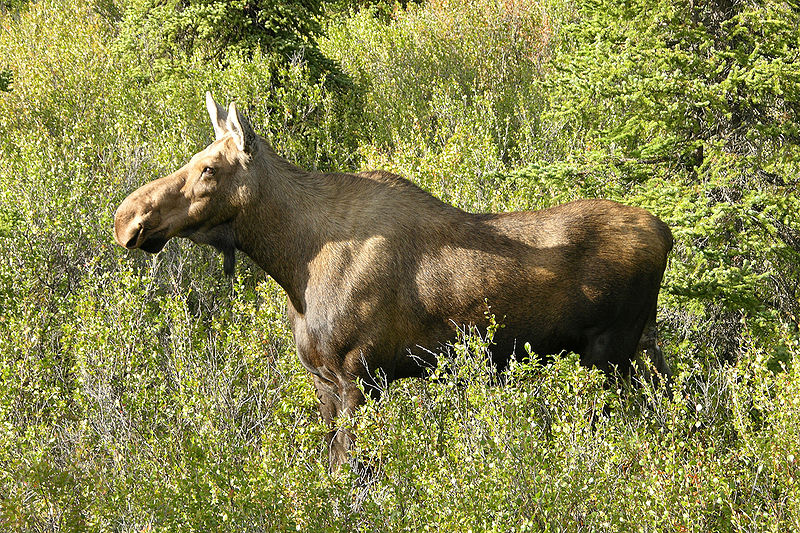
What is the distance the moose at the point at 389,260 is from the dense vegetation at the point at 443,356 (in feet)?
1.27

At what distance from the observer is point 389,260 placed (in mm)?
5816

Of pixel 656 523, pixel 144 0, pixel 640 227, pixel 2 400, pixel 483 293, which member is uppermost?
pixel 144 0

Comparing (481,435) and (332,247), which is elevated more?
(332,247)

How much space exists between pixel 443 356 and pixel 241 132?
2214mm

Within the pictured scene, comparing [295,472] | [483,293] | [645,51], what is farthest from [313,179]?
[645,51]

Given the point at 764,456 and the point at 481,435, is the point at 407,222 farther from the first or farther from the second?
the point at 764,456

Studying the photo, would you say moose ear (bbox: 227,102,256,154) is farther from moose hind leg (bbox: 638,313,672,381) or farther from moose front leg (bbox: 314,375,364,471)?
moose hind leg (bbox: 638,313,672,381)

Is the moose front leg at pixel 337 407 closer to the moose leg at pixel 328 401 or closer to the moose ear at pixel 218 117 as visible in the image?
the moose leg at pixel 328 401

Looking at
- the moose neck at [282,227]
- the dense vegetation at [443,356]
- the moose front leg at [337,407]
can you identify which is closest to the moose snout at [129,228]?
the moose neck at [282,227]

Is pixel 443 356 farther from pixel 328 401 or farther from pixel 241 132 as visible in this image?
pixel 241 132

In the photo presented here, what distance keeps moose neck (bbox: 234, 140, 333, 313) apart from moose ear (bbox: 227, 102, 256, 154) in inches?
4.4

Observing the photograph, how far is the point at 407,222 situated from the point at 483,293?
790mm

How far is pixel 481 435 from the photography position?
4.58m

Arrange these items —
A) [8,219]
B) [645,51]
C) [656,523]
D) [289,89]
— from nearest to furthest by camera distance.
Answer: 1. [656,523]
2. [645,51]
3. [8,219]
4. [289,89]
